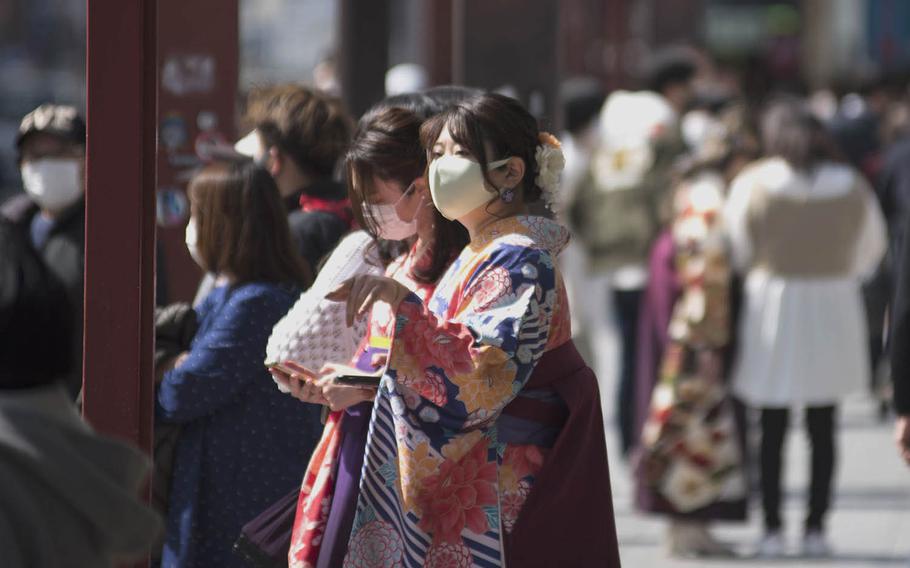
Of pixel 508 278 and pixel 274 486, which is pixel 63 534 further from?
pixel 274 486

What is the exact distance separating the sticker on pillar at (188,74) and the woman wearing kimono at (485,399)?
7.36 ft

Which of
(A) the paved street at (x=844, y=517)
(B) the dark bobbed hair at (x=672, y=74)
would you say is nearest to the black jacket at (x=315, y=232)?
(A) the paved street at (x=844, y=517)

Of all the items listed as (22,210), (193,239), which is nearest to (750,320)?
(22,210)

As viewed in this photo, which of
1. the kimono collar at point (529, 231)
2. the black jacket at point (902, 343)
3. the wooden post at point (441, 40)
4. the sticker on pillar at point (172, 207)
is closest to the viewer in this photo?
the kimono collar at point (529, 231)

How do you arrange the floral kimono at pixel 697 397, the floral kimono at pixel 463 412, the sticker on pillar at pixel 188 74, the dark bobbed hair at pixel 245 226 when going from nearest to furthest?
the floral kimono at pixel 463 412, the dark bobbed hair at pixel 245 226, the sticker on pillar at pixel 188 74, the floral kimono at pixel 697 397

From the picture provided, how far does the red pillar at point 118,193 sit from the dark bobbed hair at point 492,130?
0.55m

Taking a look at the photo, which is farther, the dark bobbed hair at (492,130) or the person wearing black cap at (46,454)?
the dark bobbed hair at (492,130)

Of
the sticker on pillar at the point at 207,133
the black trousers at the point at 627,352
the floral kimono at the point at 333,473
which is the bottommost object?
the black trousers at the point at 627,352

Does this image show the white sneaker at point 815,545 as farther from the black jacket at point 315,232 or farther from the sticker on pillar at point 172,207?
the black jacket at point 315,232

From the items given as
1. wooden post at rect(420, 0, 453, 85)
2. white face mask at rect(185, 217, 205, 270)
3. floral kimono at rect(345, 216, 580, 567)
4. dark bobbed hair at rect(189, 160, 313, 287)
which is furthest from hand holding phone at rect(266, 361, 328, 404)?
wooden post at rect(420, 0, 453, 85)

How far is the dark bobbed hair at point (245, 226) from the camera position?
4.01 m

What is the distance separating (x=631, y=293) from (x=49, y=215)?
418 centimetres

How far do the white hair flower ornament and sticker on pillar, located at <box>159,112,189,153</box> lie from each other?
7.32 ft

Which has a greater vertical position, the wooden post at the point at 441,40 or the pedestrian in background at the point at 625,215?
the wooden post at the point at 441,40
